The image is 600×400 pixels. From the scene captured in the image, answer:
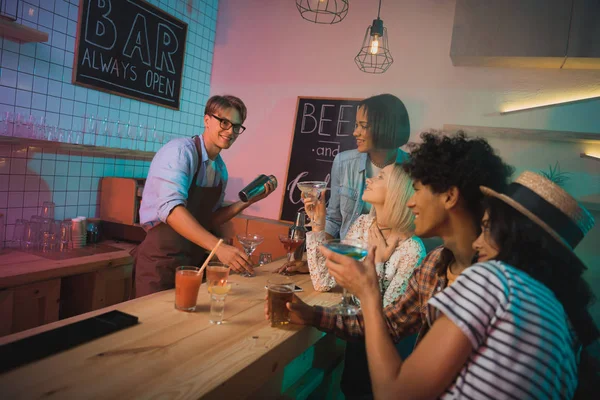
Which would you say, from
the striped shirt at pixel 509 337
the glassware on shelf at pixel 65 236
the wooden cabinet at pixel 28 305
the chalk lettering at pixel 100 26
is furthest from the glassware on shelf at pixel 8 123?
the striped shirt at pixel 509 337

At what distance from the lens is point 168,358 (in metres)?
1.14

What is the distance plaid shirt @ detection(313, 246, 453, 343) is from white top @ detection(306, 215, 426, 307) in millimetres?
241

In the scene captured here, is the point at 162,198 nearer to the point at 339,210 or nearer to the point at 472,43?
the point at 339,210

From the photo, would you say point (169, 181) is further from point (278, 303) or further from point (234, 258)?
point (278, 303)

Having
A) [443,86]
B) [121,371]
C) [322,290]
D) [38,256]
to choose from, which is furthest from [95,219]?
[443,86]

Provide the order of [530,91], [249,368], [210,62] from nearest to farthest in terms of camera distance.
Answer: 1. [249,368]
2. [530,91]
3. [210,62]

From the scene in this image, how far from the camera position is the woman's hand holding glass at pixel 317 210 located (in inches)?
84.0

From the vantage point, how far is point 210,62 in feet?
14.7

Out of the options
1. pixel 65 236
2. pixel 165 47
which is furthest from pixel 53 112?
pixel 165 47

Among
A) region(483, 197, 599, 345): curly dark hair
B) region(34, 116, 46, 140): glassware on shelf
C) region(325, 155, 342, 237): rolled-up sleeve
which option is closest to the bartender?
region(325, 155, 342, 237): rolled-up sleeve

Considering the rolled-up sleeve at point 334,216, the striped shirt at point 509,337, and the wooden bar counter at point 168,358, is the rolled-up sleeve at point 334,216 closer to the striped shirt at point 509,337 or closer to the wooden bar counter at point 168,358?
the wooden bar counter at point 168,358

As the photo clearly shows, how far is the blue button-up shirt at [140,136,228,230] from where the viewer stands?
222 cm

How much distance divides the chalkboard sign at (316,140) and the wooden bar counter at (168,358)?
7.72ft

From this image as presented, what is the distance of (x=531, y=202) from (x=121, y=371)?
109cm
